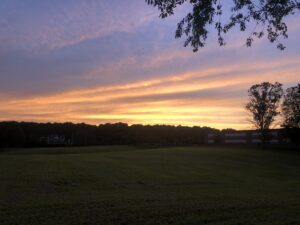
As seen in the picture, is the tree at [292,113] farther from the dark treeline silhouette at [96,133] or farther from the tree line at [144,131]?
the dark treeline silhouette at [96,133]

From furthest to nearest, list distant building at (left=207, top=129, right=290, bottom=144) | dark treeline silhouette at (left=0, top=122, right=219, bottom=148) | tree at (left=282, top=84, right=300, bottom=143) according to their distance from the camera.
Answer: distant building at (left=207, top=129, right=290, bottom=144), dark treeline silhouette at (left=0, top=122, right=219, bottom=148), tree at (left=282, top=84, right=300, bottom=143)

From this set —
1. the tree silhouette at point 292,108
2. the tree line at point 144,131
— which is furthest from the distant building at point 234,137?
the tree silhouette at point 292,108

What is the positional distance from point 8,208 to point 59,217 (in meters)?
2.68

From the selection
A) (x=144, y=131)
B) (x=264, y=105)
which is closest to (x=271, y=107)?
(x=264, y=105)

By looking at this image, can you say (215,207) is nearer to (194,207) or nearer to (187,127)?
(194,207)

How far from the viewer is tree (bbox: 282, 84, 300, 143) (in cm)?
9244

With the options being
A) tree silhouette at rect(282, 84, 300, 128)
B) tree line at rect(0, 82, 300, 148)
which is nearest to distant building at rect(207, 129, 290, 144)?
tree line at rect(0, 82, 300, 148)

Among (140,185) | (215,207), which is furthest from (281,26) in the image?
(140,185)

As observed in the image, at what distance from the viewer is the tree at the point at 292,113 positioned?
92.4 m

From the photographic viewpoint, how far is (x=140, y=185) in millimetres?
30438

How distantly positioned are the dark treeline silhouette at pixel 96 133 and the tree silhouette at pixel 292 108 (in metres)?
39.2

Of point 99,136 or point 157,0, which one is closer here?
point 157,0

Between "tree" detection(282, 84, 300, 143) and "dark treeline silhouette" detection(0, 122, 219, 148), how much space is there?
39274 mm

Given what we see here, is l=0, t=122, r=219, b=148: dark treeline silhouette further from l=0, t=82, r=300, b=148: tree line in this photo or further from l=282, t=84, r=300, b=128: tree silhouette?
l=282, t=84, r=300, b=128: tree silhouette
